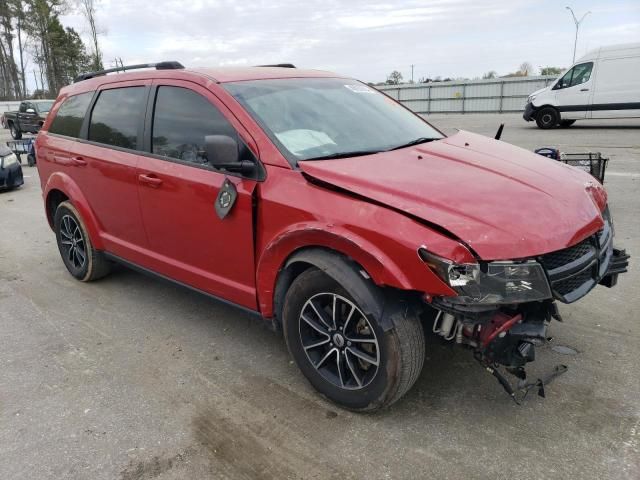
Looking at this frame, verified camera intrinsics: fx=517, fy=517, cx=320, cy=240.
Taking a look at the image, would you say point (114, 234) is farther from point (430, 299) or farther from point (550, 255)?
point (550, 255)

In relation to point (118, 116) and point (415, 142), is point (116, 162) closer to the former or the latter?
point (118, 116)

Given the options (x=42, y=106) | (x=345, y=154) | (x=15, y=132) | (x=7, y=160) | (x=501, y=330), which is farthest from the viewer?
(x=15, y=132)

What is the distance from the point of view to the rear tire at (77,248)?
4.67 metres

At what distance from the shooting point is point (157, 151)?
3.65 meters

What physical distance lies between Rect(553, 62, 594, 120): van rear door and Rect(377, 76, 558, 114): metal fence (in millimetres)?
12069

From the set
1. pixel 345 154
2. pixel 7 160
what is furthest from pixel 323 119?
pixel 7 160

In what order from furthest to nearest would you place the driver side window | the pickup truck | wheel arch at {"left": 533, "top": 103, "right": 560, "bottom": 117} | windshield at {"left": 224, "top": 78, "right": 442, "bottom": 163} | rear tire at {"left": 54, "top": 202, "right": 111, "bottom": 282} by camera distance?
the pickup truck → wheel arch at {"left": 533, "top": 103, "right": 560, "bottom": 117} → the driver side window → rear tire at {"left": 54, "top": 202, "right": 111, "bottom": 282} → windshield at {"left": 224, "top": 78, "right": 442, "bottom": 163}

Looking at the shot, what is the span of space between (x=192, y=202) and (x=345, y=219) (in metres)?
1.22

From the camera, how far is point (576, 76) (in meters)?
16.4

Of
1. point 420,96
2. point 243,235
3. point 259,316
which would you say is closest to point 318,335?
point 259,316

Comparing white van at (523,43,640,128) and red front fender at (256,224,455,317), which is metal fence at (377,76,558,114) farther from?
red front fender at (256,224,455,317)

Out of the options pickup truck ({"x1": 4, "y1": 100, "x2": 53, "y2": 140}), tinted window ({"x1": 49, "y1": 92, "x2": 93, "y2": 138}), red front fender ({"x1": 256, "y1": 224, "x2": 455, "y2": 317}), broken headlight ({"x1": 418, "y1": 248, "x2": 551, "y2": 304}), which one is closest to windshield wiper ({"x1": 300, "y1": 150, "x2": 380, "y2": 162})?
red front fender ({"x1": 256, "y1": 224, "x2": 455, "y2": 317})

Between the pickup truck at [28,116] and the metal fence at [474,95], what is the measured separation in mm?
17073

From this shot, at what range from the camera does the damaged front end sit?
229 cm
